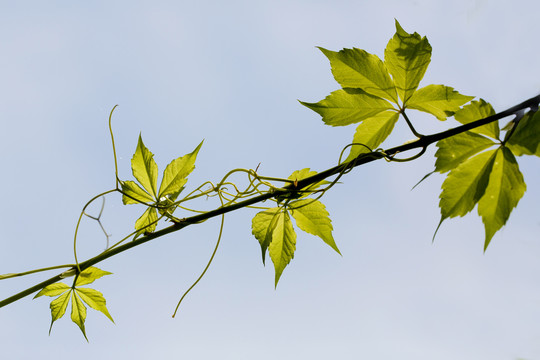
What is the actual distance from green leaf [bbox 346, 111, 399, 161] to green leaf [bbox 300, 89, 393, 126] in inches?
0.7

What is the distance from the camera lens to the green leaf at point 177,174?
108cm

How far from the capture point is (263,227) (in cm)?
103

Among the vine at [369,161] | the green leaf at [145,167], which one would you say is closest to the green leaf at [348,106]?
the vine at [369,161]

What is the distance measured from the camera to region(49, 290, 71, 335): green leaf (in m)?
1.16

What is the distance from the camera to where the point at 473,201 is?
0.88 meters

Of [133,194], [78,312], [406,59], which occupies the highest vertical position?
[406,59]

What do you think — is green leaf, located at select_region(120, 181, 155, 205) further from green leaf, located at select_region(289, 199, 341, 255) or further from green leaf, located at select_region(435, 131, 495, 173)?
green leaf, located at select_region(435, 131, 495, 173)

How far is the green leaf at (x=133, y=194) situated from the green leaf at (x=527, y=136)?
83 centimetres

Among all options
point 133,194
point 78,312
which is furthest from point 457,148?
point 78,312

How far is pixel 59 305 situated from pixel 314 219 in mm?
716

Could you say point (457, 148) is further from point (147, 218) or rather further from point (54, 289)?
point (54, 289)

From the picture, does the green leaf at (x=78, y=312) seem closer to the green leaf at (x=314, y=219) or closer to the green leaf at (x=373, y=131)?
the green leaf at (x=314, y=219)

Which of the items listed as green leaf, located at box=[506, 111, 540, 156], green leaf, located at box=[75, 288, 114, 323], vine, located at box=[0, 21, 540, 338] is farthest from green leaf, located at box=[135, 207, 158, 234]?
green leaf, located at box=[506, 111, 540, 156]

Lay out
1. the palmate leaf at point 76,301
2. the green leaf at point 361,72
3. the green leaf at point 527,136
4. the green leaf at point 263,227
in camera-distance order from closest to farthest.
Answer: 1. the green leaf at point 527,136
2. the green leaf at point 361,72
3. the green leaf at point 263,227
4. the palmate leaf at point 76,301
